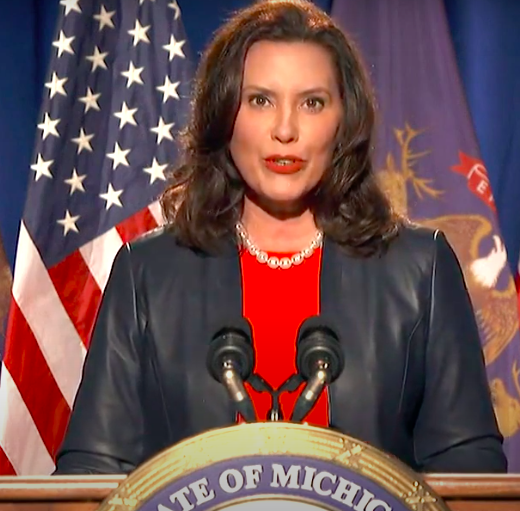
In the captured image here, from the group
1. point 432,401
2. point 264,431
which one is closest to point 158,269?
point 432,401

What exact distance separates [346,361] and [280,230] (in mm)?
237

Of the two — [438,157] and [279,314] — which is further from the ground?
[438,157]

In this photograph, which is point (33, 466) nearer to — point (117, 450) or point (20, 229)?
point (20, 229)

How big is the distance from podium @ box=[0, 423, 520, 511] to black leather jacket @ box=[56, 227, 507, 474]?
47cm

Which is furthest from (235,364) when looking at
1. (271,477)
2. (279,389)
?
(271,477)

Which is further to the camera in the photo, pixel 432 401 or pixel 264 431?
pixel 432 401

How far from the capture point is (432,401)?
1527mm

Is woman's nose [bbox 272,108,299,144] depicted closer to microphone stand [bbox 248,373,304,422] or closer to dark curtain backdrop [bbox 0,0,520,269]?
microphone stand [bbox 248,373,304,422]

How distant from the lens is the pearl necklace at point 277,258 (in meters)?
1.62

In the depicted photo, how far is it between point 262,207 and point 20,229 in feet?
3.40

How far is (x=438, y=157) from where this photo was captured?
2.61 meters

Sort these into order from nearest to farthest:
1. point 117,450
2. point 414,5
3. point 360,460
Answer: point 360,460 < point 117,450 < point 414,5

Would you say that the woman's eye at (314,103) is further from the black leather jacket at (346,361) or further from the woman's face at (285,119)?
the black leather jacket at (346,361)

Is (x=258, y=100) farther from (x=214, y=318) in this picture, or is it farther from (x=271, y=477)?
(x=271, y=477)
